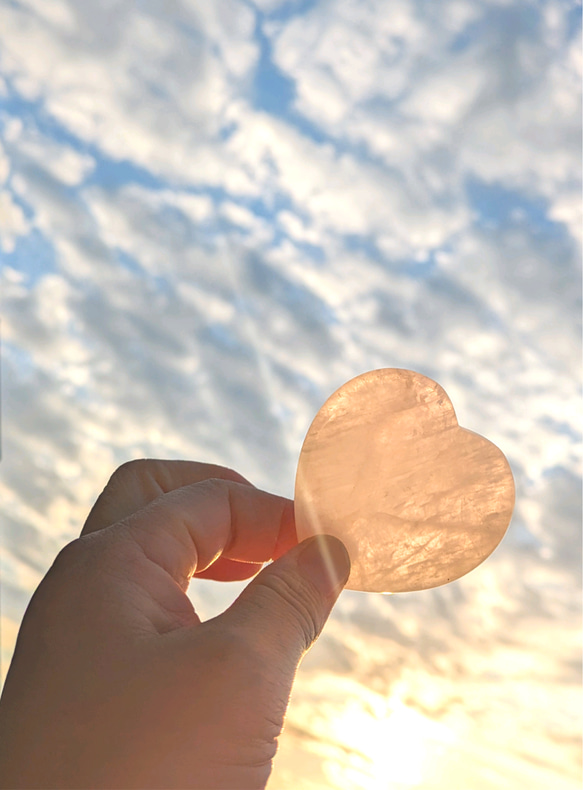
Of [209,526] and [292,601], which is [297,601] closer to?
[292,601]

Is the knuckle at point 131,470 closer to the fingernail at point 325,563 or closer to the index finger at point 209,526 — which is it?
the index finger at point 209,526

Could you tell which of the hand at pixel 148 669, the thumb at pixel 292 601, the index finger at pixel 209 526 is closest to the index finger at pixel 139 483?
the index finger at pixel 209 526

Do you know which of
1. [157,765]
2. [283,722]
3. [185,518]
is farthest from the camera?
[185,518]

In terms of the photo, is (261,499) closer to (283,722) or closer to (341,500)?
(341,500)

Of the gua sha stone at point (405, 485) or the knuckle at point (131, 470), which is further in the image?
the knuckle at point (131, 470)

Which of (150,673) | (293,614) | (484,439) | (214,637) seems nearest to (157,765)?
(150,673)

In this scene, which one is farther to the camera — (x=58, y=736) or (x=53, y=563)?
(x=53, y=563)
